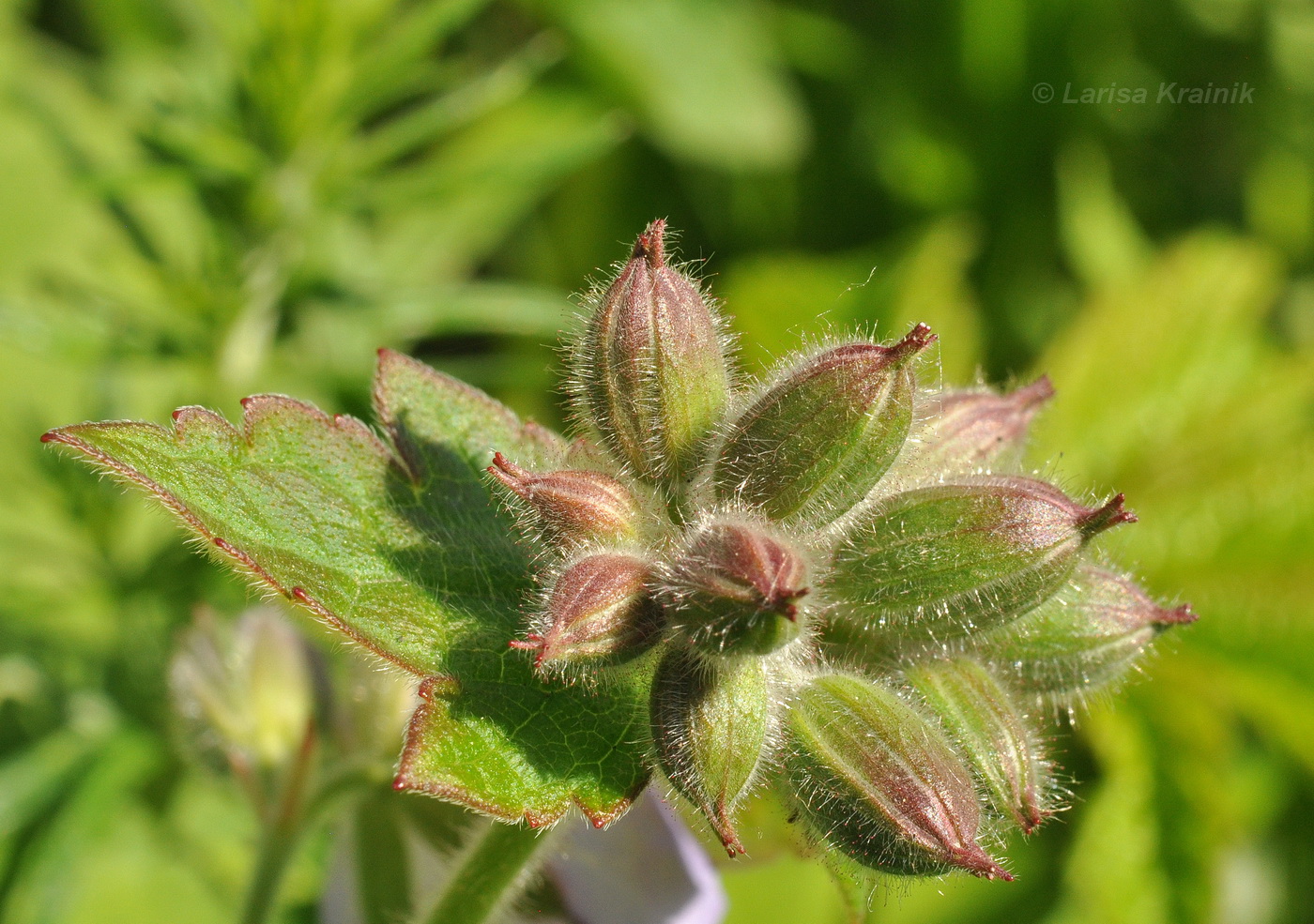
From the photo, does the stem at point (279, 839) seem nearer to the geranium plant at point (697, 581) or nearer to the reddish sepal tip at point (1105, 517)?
the geranium plant at point (697, 581)

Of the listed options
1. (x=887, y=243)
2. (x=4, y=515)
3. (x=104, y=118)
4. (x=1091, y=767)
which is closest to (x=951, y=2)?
(x=887, y=243)

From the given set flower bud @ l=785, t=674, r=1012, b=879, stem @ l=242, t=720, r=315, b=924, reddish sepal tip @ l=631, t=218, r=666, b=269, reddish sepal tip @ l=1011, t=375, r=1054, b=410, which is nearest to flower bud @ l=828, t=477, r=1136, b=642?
flower bud @ l=785, t=674, r=1012, b=879

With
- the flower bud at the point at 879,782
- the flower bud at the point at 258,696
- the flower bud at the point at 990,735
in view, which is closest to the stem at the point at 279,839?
the flower bud at the point at 258,696

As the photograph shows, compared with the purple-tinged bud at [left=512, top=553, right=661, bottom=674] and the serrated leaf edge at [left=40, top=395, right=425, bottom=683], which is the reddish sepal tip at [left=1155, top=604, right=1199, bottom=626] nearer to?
the purple-tinged bud at [left=512, top=553, right=661, bottom=674]

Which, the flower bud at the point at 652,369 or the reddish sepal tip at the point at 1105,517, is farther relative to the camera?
the flower bud at the point at 652,369

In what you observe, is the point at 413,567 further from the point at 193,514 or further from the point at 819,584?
the point at 819,584

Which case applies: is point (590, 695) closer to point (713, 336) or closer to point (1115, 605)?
point (713, 336)
